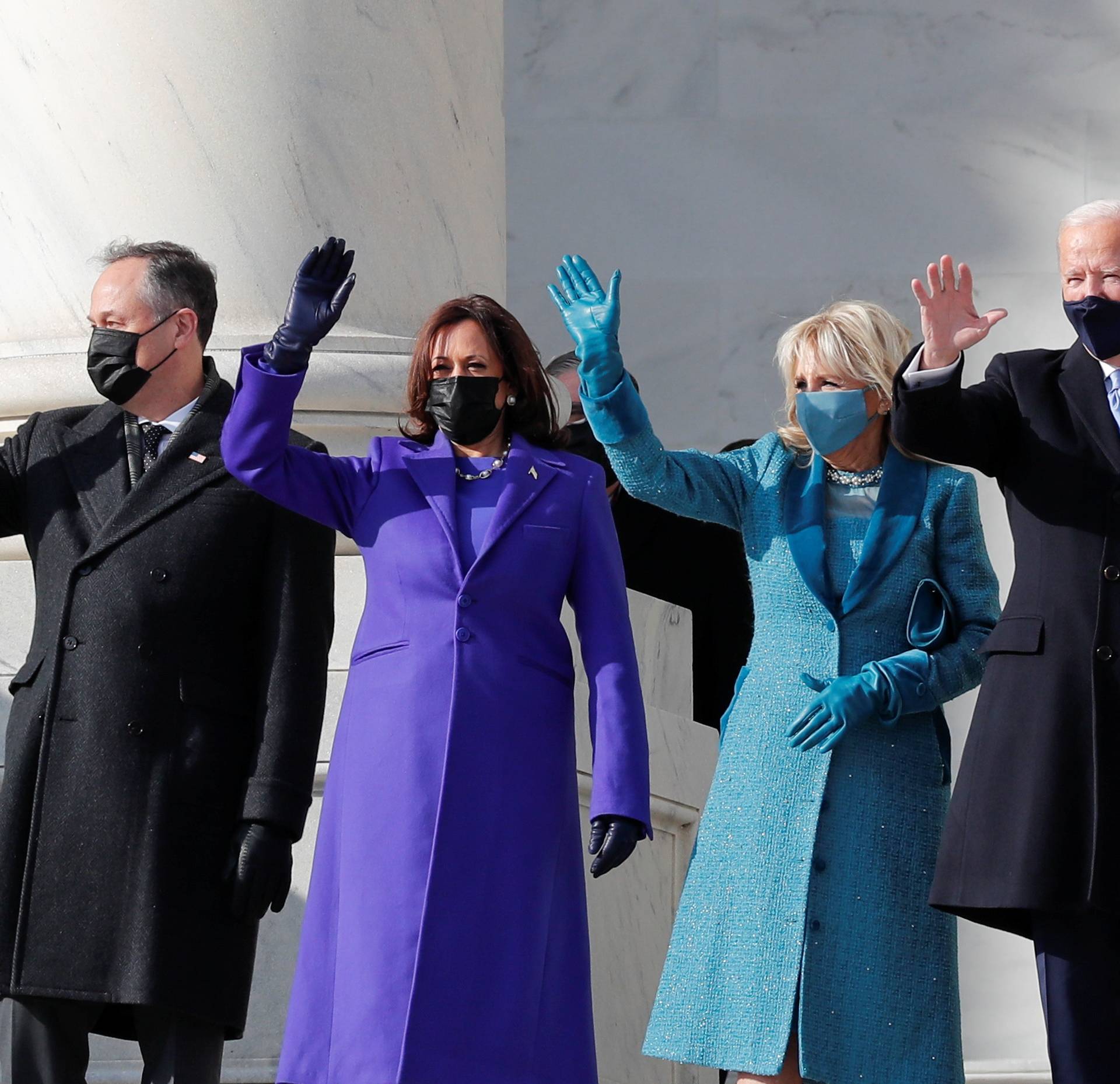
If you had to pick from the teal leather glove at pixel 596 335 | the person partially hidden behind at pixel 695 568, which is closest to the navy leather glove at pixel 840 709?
the teal leather glove at pixel 596 335

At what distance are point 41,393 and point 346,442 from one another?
738 mm

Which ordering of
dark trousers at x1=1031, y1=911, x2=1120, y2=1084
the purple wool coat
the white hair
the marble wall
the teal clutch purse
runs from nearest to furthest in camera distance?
dark trousers at x1=1031, y1=911, x2=1120, y2=1084
the purple wool coat
the white hair
the teal clutch purse
the marble wall

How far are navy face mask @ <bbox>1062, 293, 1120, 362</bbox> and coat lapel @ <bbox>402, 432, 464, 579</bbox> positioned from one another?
3.96ft

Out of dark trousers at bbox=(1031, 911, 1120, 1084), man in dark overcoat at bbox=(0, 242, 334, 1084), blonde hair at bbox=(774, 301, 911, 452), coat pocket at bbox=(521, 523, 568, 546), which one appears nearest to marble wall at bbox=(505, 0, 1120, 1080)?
blonde hair at bbox=(774, 301, 911, 452)

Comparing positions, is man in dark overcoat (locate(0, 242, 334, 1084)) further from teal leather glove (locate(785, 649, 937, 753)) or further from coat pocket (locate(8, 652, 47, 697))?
teal leather glove (locate(785, 649, 937, 753))

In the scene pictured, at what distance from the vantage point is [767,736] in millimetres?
5117

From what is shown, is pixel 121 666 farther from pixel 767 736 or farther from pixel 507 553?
pixel 767 736

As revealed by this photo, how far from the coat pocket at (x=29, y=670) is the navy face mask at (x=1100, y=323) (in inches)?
81.6

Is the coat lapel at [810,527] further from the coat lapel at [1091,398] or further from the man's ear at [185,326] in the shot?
the man's ear at [185,326]

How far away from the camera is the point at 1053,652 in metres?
4.63

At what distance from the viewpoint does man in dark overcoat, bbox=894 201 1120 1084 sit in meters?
4.50

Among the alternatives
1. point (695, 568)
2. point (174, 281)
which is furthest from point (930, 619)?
point (174, 281)

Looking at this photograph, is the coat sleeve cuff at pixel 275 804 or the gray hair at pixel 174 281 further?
the gray hair at pixel 174 281

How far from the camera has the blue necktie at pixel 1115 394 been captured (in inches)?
188
